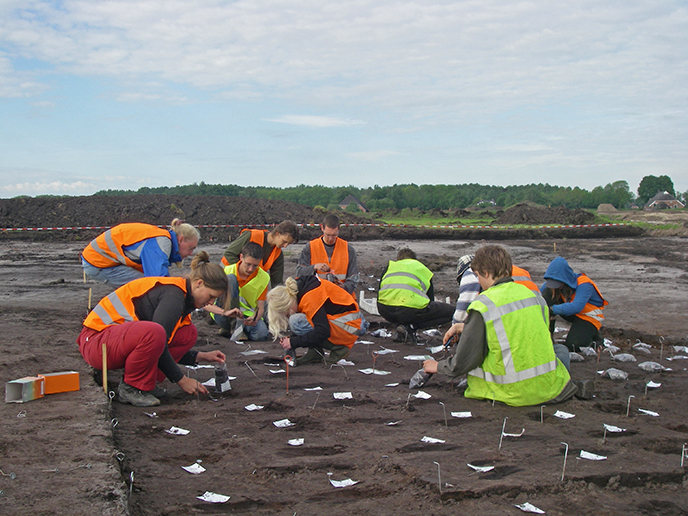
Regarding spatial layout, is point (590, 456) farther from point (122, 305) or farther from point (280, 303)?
point (122, 305)

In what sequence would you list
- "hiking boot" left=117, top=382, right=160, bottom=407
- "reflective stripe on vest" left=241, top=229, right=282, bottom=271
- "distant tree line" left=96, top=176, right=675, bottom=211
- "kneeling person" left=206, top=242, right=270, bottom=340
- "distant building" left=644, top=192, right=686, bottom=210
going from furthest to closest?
"distant building" left=644, top=192, right=686, bottom=210 < "distant tree line" left=96, top=176, right=675, bottom=211 < "reflective stripe on vest" left=241, top=229, right=282, bottom=271 < "kneeling person" left=206, top=242, right=270, bottom=340 < "hiking boot" left=117, top=382, right=160, bottom=407

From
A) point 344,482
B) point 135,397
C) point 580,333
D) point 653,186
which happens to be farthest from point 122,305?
point 653,186

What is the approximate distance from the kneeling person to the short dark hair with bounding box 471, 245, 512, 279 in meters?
3.46

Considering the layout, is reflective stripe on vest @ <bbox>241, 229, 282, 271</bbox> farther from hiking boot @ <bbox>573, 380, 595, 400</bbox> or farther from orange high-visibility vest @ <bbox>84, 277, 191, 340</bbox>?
hiking boot @ <bbox>573, 380, 595, 400</bbox>

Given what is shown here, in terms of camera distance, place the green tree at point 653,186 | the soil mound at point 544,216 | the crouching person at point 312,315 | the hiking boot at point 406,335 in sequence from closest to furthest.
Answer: the crouching person at point 312,315, the hiking boot at point 406,335, the soil mound at point 544,216, the green tree at point 653,186

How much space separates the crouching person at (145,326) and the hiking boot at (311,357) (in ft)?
5.83

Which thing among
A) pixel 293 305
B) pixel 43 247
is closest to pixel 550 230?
pixel 43 247

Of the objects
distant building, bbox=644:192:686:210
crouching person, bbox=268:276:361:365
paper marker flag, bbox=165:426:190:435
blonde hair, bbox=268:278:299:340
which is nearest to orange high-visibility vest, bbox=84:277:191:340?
paper marker flag, bbox=165:426:190:435

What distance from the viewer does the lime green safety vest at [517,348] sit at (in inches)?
170

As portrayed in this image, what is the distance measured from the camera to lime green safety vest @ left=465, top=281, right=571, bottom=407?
433 centimetres

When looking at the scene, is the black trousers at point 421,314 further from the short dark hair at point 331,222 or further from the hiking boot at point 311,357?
the hiking boot at point 311,357

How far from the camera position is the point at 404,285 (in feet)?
24.9

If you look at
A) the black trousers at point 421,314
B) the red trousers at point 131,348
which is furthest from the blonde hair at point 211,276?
the black trousers at point 421,314

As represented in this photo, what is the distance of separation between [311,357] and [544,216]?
35352 millimetres
